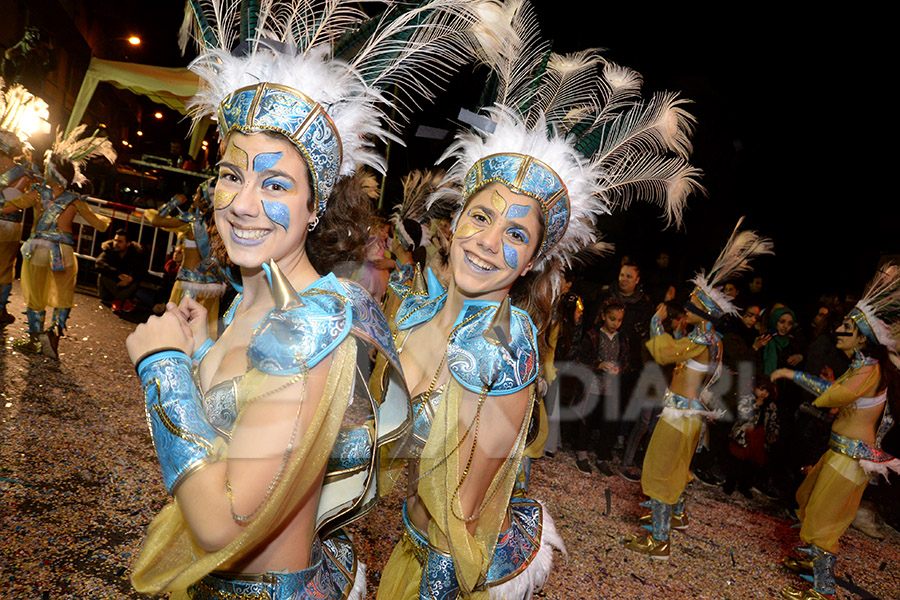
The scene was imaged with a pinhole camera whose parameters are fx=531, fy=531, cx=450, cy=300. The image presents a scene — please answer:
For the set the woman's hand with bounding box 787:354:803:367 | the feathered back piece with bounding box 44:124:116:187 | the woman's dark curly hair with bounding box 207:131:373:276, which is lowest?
the feathered back piece with bounding box 44:124:116:187

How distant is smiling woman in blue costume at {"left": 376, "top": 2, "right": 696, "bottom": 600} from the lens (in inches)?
64.9

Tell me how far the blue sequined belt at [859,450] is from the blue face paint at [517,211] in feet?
11.8

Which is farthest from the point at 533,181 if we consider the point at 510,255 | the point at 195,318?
the point at 195,318

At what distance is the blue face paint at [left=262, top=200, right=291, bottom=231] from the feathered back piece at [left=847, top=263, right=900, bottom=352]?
13.6ft

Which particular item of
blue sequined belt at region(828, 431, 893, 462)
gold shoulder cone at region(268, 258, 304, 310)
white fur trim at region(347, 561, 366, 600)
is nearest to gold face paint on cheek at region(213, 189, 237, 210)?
gold shoulder cone at region(268, 258, 304, 310)

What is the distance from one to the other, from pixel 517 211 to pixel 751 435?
5422 millimetres

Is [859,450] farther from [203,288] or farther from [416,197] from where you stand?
[203,288]

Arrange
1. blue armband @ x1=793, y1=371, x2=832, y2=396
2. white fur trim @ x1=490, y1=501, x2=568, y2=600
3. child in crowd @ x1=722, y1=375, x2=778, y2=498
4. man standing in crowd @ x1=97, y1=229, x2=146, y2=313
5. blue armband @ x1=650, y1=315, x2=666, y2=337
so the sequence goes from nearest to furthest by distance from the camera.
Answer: white fur trim @ x1=490, y1=501, x2=568, y2=600
blue armband @ x1=793, y1=371, x2=832, y2=396
blue armband @ x1=650, y1=315, x2=666, y2=337
child in crowd @ x1=722, y1=375, x2=778, y2=498
man standing in crowd @ x1=97, y1=229, x2=146, y2=313

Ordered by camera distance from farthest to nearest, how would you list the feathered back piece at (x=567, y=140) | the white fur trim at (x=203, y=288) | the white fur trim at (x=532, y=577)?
the white fur trim at (x=203, y=288) < the feathered back piece at (x=567, y=140) < the white fur trim at (x=532, y=577)

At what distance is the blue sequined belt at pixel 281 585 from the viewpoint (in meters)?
1.27

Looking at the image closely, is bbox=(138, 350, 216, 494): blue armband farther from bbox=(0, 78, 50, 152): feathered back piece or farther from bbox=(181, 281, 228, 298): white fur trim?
bbox=(181, 281, 228, 298): white fur trim

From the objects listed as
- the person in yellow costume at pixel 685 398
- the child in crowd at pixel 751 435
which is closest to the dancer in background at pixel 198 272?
the person in yellow costume at pixel 685 398

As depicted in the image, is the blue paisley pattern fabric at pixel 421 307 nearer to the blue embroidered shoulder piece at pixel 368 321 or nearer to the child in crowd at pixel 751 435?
the blue embroidered shoulder piece at pixel 368 321

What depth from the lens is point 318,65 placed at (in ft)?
4.57
